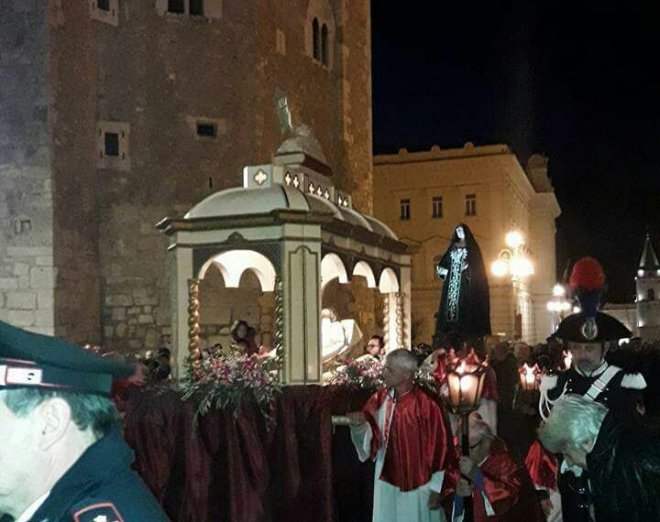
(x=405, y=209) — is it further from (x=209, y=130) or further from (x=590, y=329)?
(x=590, y=329)

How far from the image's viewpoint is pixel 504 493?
20.6 ft

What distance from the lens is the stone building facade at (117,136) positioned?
18.7 m

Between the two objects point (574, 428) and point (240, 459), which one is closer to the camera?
point (574, 428)

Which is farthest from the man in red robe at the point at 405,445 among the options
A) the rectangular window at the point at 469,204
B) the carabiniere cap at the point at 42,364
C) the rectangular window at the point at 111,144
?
the rectangular window at the point at 469,204

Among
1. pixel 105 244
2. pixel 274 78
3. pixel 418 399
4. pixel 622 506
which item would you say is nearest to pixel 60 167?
pixel 105 244

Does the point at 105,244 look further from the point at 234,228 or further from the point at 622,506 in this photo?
the point at 622,506

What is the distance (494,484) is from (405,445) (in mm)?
777

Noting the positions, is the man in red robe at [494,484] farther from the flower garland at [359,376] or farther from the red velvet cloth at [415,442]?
the flower garland at [359,376]

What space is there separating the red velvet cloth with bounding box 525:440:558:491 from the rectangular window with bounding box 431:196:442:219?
44564 mm

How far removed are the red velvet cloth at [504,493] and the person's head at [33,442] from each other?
4671mm

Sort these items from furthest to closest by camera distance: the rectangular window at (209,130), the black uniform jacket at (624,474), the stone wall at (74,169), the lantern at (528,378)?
the rectangular window at (209,130), the stone wall at (74,169), the lantern at (528,378), the black uniform jacket at (624,474)

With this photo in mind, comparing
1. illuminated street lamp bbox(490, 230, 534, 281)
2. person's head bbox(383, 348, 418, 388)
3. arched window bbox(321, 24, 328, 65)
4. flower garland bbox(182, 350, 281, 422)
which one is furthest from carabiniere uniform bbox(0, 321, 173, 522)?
arched window bbox(321, 24, 328, 65)

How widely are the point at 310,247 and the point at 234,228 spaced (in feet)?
2.82

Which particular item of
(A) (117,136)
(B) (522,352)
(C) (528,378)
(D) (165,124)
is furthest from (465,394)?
(D) (165,124)
